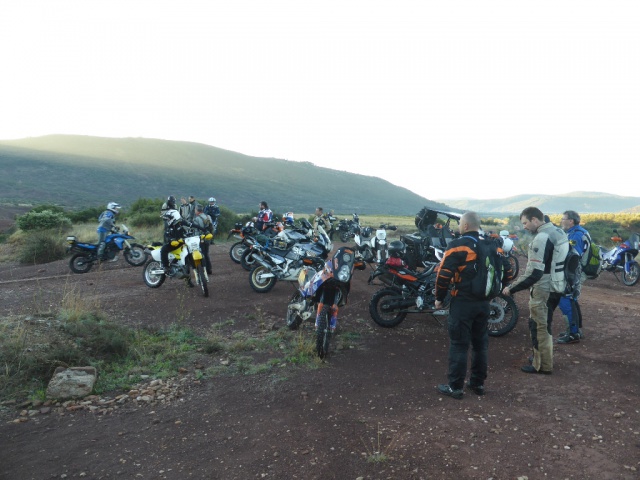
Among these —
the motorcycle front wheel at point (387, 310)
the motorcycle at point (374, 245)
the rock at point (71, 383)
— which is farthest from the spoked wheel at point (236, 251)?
the rock at point (71, 383)

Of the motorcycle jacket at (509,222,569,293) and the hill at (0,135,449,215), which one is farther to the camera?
the hill at (0,135,449,215)

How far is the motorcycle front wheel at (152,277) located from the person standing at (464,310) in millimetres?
6887

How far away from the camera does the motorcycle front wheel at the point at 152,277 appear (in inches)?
373

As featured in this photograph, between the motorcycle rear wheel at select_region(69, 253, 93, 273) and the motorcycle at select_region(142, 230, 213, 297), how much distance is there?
304 centimetres

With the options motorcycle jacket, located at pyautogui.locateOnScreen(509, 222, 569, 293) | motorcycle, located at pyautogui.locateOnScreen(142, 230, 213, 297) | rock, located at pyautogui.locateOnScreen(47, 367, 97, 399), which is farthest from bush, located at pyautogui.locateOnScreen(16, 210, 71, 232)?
motorcycle jacket, located at pyautogui.locateOnScreen(509, 222, 569, 293)

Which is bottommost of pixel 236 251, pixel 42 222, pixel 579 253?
pixel 42 222

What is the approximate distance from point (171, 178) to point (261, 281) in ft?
264

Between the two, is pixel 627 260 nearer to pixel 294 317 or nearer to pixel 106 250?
pixel 294 317

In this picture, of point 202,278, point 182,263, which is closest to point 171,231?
point 182,263

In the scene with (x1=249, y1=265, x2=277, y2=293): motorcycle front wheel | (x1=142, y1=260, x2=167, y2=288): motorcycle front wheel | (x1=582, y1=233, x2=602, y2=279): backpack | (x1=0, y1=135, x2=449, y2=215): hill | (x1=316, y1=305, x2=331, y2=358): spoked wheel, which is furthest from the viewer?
(x1=0, y1=135, x2=449, y2=215): hill

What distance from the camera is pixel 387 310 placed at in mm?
7020

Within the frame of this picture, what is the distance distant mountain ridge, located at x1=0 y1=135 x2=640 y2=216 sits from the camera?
6662 centimetres

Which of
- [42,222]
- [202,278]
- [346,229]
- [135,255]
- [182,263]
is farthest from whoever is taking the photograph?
[346,229]

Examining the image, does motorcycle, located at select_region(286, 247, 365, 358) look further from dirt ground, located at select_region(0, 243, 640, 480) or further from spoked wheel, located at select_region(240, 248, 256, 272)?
spoked wheel, located at select_region(240, 248, 256, 272)
